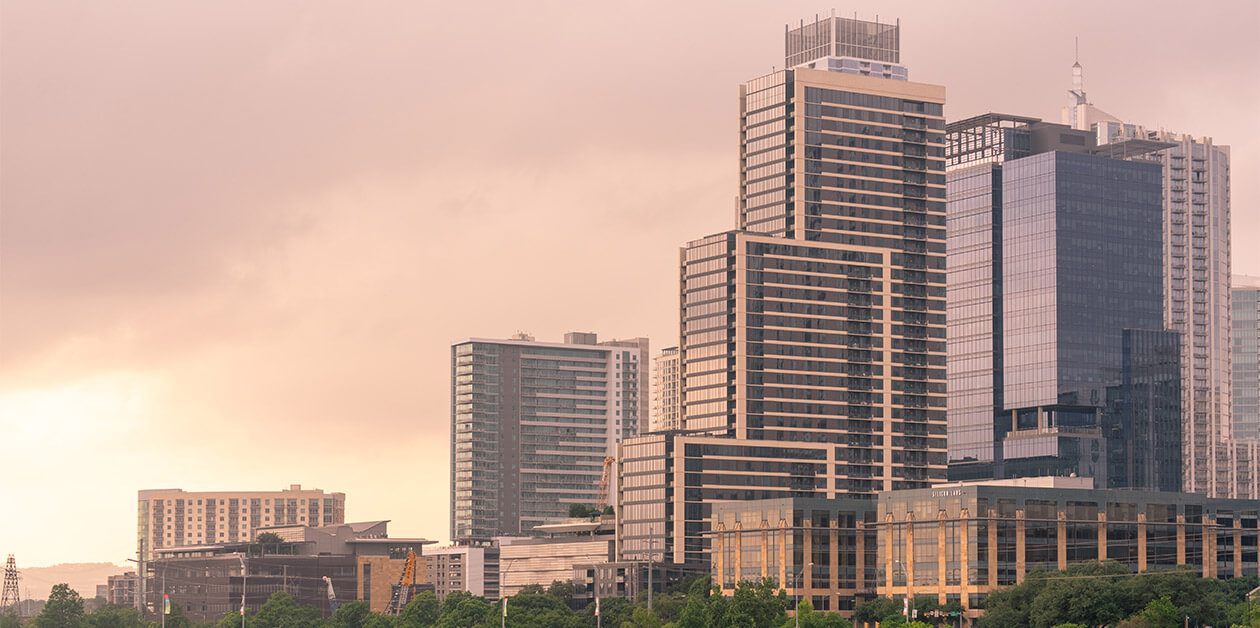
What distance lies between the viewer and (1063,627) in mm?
197125

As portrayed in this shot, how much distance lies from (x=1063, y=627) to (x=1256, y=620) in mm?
20494

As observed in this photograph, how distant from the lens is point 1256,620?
649 ft
